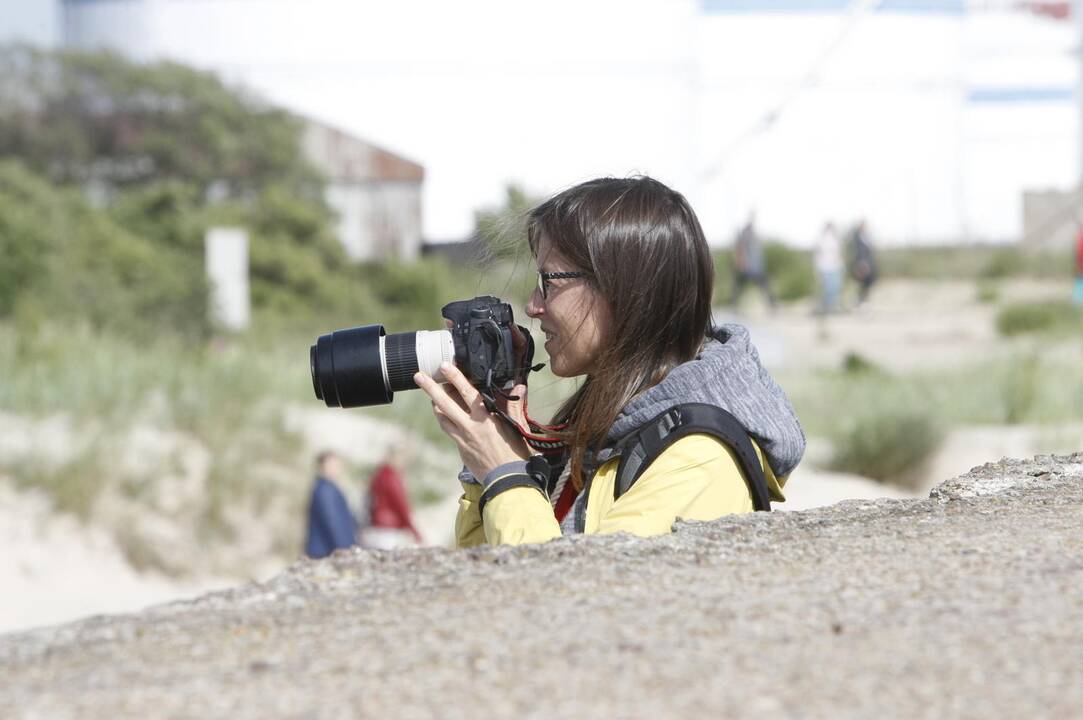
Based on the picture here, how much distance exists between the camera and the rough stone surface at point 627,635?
74.7 inches

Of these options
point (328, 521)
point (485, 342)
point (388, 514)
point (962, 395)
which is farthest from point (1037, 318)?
point (485, 342)

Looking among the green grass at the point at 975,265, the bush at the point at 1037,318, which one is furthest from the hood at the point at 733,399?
the green grass at the point at 975,265

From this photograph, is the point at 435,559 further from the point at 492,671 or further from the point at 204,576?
the point at 204,576

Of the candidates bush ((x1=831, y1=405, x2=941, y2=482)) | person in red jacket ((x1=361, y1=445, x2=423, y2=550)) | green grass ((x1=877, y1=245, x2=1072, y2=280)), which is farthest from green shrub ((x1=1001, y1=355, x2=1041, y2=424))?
green grass ((x1=877, y1=245, x2=1072, y2=280))

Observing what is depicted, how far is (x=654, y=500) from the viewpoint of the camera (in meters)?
2.53

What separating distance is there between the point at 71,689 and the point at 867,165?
46.1 meters

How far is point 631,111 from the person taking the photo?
4025 centimetres

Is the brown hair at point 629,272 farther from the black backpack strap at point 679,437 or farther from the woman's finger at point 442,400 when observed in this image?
the woman's finger at point 442,400

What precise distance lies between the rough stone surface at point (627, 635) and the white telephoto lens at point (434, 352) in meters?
0.37

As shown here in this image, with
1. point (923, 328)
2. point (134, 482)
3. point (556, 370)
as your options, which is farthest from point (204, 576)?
point (923, 328)

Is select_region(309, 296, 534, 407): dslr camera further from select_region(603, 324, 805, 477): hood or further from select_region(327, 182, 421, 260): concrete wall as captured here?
select_region(327, 182, 421, 260): concrete wall

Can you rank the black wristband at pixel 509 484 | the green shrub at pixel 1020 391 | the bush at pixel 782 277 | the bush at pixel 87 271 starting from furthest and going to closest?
the bush at pixel 782 277 → the bush at pixel 87 271 → the green shrub at pixel 1020 391 → the black wristband at pixel 509 484

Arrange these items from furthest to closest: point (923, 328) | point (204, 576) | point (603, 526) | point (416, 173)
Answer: point (416, 173) → point (923, 328) → point (204, 576) → point (603, 526)

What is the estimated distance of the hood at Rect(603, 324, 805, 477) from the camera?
2611 millimetres
